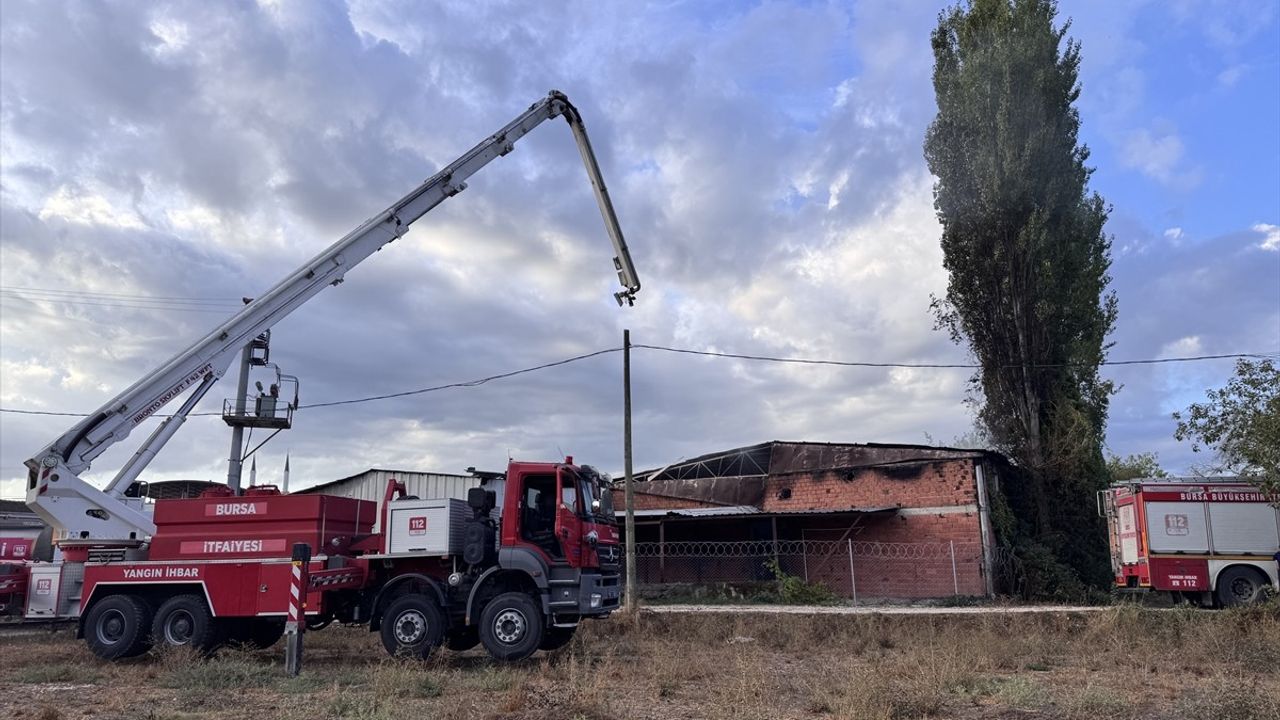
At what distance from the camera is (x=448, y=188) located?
696 inches

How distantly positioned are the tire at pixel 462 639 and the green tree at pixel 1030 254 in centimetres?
1746

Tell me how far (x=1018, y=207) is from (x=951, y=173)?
2298 mm

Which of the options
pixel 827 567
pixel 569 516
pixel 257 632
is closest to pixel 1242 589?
pixel 827 567

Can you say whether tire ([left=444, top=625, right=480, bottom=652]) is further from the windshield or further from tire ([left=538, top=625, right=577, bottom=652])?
the windshield

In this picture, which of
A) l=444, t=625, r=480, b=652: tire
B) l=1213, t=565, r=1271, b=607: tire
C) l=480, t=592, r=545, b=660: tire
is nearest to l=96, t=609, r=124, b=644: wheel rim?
l=444, t=625, r=480, b=652: tire

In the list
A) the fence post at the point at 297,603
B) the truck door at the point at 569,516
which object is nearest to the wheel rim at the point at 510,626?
the truck door at the point at 569,516

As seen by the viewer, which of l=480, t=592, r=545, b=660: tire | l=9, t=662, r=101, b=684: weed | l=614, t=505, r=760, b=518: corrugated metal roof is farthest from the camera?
l=614, t=505, r=760, b=518: corrugated metal roof

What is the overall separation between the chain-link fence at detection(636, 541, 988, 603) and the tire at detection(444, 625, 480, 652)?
11270 mm

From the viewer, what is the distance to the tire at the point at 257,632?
14156 millimetres

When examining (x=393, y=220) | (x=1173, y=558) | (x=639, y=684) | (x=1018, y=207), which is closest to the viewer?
(x=639, y=684)

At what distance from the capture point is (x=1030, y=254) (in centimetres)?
2611

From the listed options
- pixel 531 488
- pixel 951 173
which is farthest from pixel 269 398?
pixel 951 173

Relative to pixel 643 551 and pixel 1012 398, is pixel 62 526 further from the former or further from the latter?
pixel 1012 398

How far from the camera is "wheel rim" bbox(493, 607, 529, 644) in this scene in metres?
12.5
